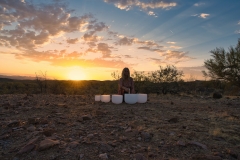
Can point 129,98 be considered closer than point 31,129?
No

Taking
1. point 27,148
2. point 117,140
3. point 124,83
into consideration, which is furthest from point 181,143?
point 124,83

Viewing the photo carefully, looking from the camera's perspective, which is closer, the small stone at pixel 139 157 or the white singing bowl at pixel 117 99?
the small stone at pixel 139 157

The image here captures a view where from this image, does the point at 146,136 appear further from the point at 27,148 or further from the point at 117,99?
the point at 117,99

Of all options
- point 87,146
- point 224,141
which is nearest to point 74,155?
point 87,146

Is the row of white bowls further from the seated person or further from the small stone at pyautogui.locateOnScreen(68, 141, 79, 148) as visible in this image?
the small stone at pyautogui.locateOnScreen(68, 141, 79, 148)

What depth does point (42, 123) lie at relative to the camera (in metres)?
4.44

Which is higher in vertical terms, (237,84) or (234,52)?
(234,52)

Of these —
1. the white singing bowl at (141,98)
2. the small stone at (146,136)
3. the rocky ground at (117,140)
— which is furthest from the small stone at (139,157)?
the white singing bowl at (141,98)

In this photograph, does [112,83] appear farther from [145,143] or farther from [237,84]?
[145,143]

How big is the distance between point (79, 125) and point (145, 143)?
5.41 feet

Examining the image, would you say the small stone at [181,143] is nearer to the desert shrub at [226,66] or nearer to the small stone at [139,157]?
the small stone at [139,157]

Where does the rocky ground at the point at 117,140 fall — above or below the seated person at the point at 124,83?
below

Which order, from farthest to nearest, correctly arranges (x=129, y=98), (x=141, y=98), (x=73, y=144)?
(x=141, y=98)
(x=129, y=98)
(x=73, y=144)

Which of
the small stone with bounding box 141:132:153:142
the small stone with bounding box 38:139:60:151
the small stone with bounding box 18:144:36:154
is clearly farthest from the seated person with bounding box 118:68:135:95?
the small stone with bounding box 18:144:36:154
